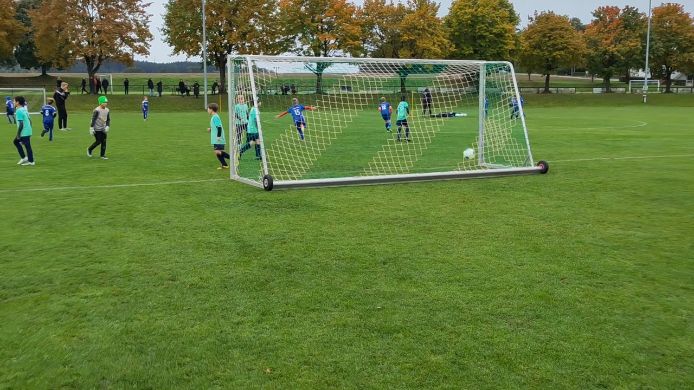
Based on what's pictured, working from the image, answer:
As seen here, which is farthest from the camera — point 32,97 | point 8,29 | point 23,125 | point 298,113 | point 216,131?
point 8,29

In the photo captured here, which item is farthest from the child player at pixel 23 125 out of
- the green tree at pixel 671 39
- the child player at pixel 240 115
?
the green tree at pixel 671 39

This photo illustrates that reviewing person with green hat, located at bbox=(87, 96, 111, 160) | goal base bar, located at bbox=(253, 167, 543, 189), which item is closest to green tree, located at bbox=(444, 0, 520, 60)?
person with green hat, located at bbox=(87, 96, 111, 160)

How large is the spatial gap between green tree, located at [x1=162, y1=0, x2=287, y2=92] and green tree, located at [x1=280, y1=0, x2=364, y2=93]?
6.16 feet

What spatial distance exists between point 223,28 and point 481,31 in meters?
26.5

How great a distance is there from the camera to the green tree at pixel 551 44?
64.3 metres

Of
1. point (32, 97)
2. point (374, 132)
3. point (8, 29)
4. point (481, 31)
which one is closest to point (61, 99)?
point (374, 132)

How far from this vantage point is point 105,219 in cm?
896

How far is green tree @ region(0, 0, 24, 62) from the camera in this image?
55.4 meters

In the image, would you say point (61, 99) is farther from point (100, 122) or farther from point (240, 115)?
point (240, 115)

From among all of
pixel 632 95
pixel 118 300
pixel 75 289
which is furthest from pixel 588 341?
pixel 632 95

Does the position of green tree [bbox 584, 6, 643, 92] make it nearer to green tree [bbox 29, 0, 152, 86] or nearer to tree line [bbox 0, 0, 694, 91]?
tree line [bbox 0, 0, 694, 91]

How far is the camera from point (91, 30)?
168 feet

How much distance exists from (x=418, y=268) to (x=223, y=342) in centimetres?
260

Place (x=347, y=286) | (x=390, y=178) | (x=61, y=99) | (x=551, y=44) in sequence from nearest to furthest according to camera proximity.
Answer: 1. (x=347, y=286)
2. (x=390, y=178)
3. (x=61, y=99)
4. (x=551, y=44)
